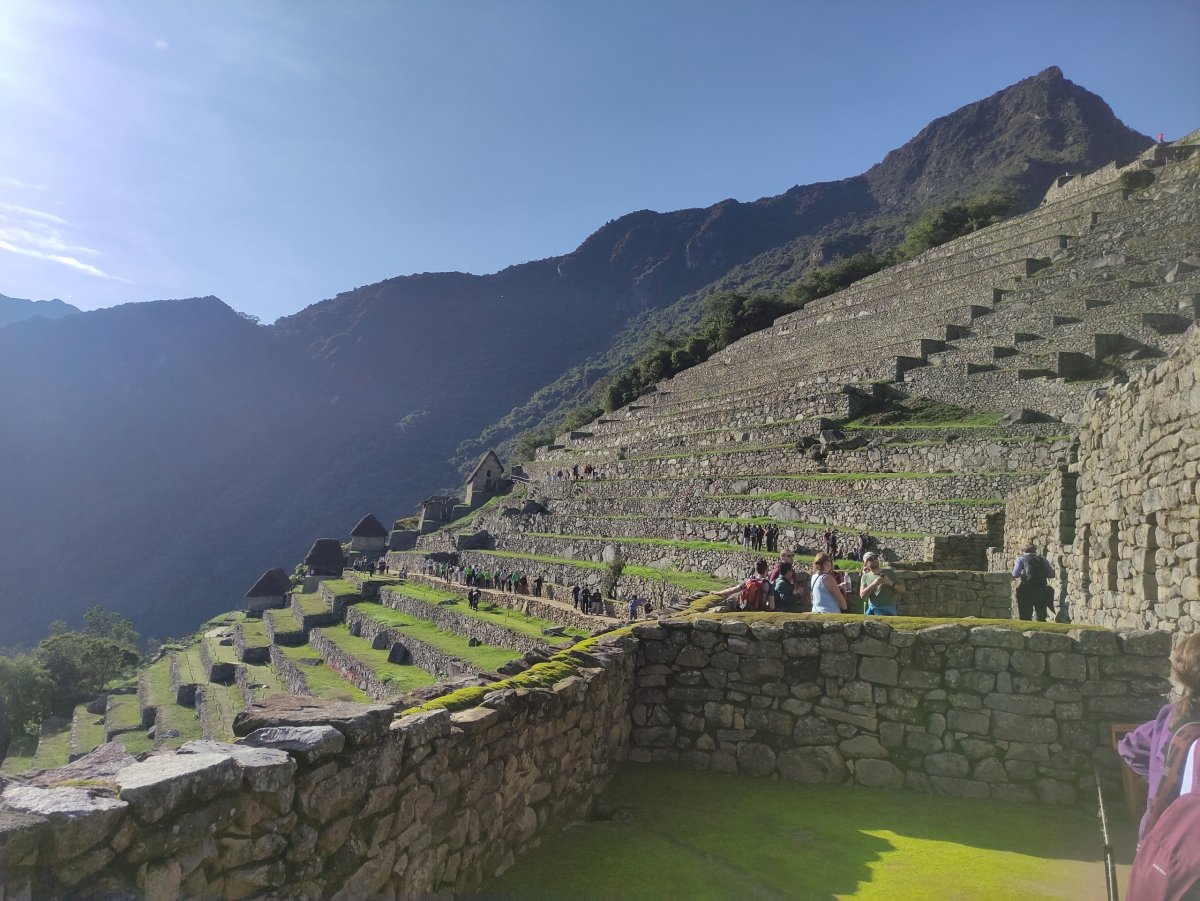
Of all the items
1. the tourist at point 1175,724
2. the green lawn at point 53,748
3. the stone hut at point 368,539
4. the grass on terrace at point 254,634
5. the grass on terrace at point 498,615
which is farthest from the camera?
the stone hut at point 368,539

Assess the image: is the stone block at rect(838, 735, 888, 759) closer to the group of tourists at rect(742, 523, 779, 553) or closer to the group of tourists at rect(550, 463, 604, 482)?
the group of tourists at rect(742, 523, 779, 553)

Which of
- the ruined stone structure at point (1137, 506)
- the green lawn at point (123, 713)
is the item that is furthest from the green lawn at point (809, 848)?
the green lawn at point (123, 713)

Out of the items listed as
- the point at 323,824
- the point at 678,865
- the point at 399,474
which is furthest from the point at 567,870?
the point at 399,474

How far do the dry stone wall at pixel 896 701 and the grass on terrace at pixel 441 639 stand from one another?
10424 millimetres

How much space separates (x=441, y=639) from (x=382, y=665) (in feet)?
7.32

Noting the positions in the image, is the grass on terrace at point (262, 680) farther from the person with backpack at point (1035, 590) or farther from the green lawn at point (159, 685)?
the person with backpack at point (1035, 590)

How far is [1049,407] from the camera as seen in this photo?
20.0 m

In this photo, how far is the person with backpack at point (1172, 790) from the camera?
224cm

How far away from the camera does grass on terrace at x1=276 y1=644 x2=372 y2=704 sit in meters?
23.4

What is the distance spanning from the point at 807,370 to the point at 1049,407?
41.6 ft

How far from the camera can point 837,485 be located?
2075cm

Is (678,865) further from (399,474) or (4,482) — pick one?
(4,482)

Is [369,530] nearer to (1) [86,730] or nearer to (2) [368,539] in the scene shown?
(2) [368,539]

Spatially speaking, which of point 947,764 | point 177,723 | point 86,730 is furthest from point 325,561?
point 947,764
